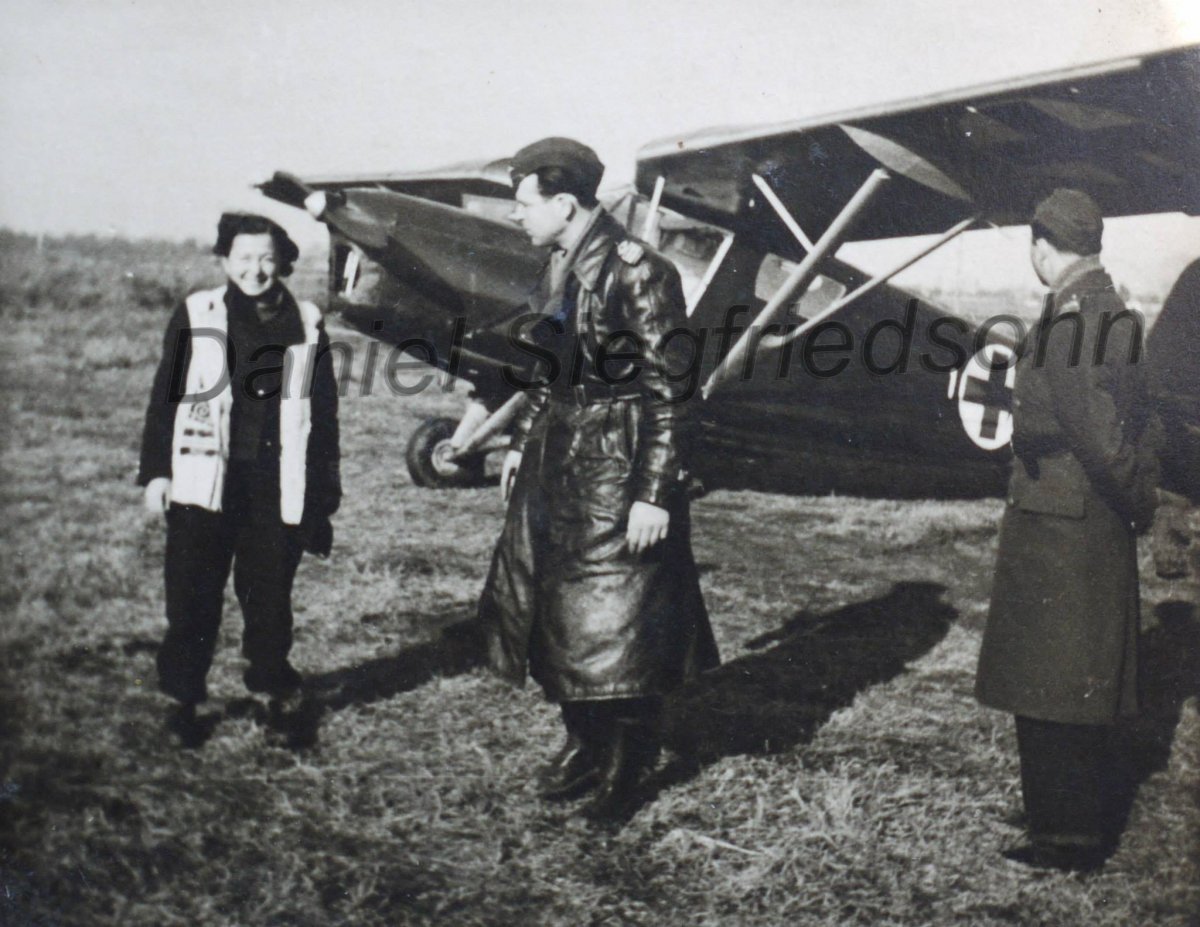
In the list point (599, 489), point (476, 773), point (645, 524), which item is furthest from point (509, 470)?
point (476, 773)

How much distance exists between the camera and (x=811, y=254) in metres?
4.47

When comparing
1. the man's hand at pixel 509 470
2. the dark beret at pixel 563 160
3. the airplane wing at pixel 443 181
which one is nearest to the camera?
the dark beret at pixel 563 160

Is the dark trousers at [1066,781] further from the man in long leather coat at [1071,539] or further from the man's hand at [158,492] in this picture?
the man's hand at [158,492]

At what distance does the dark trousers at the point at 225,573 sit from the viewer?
8.39 feet

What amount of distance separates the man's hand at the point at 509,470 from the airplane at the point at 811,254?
47 centimetres

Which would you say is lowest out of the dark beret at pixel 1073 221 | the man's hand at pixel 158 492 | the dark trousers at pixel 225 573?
the dark trousers at pixel 225 573

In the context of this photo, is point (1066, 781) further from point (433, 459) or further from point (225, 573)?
point (433, 459)

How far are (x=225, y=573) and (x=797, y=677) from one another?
2.12 m

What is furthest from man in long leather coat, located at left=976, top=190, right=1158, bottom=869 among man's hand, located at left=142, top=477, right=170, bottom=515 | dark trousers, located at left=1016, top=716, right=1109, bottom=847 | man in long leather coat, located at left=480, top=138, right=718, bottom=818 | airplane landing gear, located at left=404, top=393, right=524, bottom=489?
airplane landing gear, located at left=404, top=393, right=524, bottom=489

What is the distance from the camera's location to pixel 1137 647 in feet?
7.70

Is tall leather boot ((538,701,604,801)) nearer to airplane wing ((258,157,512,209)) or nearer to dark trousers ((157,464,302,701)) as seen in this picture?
dark trousers ((157,464,302,701))

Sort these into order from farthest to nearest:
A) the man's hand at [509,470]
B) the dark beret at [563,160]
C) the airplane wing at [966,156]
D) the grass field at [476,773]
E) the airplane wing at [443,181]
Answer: the airplane wing at [443,181] → the airplane wing at [966,156] → the man's hand at [509,470] → the dark beret at [563,160] → the grass field at [476,773]

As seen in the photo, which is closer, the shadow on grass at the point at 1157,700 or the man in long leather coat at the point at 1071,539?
the man in long leather coat at the point at 1071,539

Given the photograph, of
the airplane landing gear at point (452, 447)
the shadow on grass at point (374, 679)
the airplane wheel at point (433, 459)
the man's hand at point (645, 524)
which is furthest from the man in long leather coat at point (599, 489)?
the airplane wheel at point (433, 459)
